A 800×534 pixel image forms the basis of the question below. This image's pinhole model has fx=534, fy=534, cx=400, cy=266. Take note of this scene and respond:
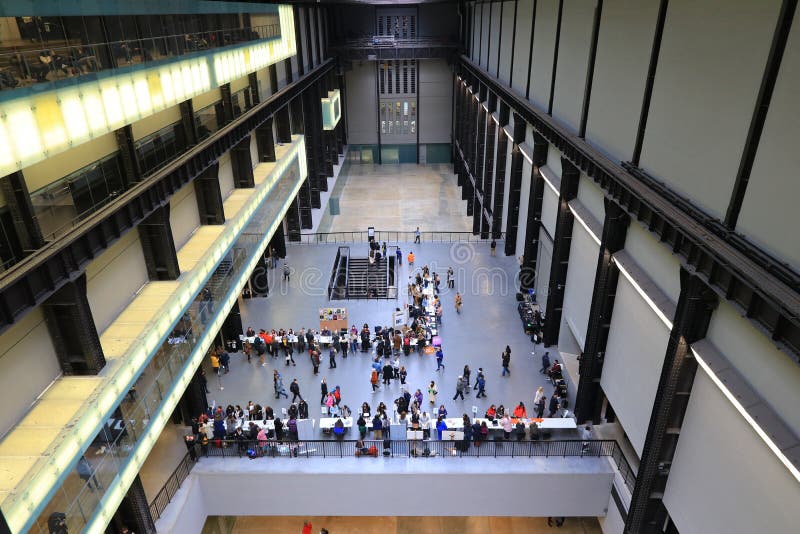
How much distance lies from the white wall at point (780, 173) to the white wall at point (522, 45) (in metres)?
18.3

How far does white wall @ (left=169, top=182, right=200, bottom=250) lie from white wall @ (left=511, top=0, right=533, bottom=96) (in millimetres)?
16819

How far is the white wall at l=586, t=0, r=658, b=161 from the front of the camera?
46.4 feet

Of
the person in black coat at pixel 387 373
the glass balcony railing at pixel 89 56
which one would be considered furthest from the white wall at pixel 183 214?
the person in black coat at pixel 387 373

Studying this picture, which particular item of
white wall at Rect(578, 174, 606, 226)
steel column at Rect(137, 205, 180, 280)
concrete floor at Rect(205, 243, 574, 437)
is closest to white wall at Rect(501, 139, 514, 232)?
concrete floor at Rect(205, 243, 574, 437)

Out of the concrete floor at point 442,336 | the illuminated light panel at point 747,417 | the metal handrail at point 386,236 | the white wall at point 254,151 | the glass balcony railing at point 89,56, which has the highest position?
the glass balcony railing at point 89,56

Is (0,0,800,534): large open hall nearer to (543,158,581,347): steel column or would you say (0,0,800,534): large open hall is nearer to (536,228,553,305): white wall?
(543,158,581,347): steel column

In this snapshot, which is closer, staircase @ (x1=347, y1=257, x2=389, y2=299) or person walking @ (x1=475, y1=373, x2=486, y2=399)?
person walking @ (x1=475, y1=373, x2=486, y2=399)

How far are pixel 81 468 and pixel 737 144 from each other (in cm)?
1454

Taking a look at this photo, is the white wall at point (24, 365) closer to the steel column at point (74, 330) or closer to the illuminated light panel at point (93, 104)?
the steel column at point (74, 330)

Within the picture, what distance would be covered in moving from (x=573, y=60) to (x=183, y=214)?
15.3 metres

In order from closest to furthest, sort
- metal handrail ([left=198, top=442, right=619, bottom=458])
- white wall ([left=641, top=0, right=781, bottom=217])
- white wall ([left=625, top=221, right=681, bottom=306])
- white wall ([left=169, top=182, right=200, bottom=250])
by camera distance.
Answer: white wall ([left=641, top=0, right=781, bottom=217]) → white wall ([left=625, top=221, right=681, bottom=306]) → metal handrail ([left=198, top=442, right=619, bottom=458]) → white wall ([left=169, top=182, right=200, bottom=250])

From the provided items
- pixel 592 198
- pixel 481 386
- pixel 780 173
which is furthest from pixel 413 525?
pixel 780 173

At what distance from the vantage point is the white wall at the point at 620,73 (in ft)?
46.4

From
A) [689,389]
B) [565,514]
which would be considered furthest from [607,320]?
[565,514]
